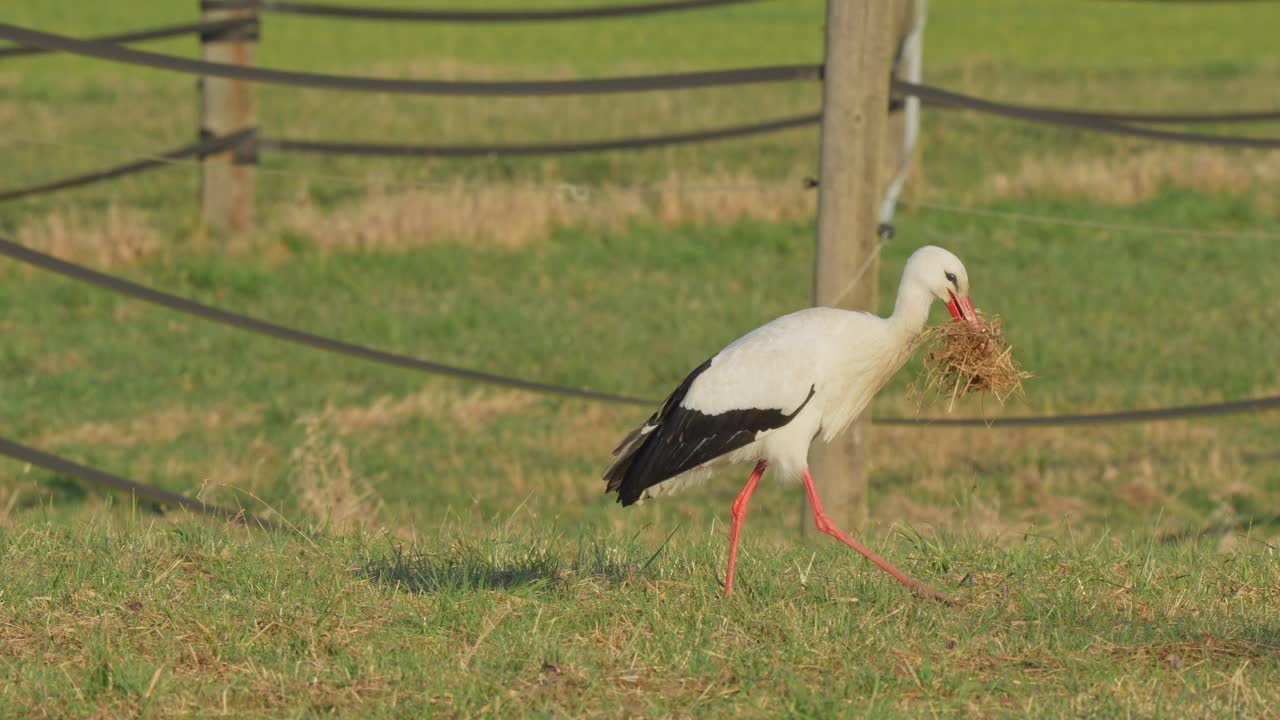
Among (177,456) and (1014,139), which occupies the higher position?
(1014,139)

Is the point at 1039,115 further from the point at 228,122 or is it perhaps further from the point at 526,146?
the point at 228,122

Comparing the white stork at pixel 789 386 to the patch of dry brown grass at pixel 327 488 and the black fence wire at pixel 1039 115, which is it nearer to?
the black fence wire at pixel 1039 115

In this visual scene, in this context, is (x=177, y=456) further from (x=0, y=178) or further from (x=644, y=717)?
(x=0, y=178)

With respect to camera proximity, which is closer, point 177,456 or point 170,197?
point 177,456

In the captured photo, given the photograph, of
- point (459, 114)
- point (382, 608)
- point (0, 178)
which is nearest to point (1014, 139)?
point (459, 114)

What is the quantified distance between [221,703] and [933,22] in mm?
33488

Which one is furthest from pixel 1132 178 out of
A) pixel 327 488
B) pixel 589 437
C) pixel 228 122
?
pixel 327 488

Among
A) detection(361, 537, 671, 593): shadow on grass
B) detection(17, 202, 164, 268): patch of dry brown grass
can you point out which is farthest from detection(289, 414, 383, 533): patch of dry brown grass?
detection(17, 202, 164, 268): patch of dry brown grass

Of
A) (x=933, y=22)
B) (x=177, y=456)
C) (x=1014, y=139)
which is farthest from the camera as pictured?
(x=933, y=22)

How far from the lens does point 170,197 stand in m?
14.4

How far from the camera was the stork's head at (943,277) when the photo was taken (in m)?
4.67

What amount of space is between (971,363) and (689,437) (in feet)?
2.58

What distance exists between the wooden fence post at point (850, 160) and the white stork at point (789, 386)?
0.93 m

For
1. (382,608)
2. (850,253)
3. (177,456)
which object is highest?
(850,253)
